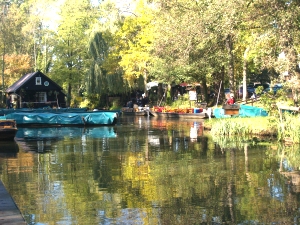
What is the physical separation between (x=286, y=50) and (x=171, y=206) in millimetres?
15121

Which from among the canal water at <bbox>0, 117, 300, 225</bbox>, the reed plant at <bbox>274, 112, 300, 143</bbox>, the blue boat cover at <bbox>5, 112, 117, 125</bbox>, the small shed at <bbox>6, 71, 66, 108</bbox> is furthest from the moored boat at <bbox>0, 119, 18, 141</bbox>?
the small shed at <bbox>6, 71, 66, 108</bbox>

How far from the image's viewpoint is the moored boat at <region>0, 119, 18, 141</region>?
2695 centimetres

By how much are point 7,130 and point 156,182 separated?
49.0 feet

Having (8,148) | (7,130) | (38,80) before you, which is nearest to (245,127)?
(8,148)

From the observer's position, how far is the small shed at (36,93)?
2470 inches

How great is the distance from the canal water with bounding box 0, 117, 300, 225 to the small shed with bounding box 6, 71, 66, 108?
3863 cm

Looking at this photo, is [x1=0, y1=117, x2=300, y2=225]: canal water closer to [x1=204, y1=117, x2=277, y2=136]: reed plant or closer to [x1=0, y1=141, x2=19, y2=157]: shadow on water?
[x1=0, y1=141, x2=19, y2=157]: shadow on water

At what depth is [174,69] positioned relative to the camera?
45500 mm

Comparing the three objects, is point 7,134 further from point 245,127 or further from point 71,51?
point 71,51

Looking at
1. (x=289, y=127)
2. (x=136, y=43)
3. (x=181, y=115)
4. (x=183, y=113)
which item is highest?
(x=136, y=43)

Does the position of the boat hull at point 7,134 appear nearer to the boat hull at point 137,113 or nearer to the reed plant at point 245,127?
the reed plant at point 245,127

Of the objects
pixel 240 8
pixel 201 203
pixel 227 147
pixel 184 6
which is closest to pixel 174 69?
pixel 184 6

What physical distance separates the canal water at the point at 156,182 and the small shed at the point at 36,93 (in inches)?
1521

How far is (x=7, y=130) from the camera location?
27.0 metres
